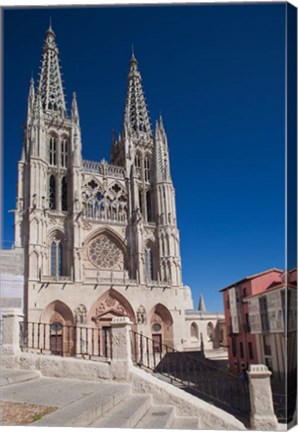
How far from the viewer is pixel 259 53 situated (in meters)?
6.11

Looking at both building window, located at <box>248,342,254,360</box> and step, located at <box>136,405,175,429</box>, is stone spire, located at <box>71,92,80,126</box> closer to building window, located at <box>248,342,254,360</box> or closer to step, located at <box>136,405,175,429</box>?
building window, located at <box>248,342,254,360</box>

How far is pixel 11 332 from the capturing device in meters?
6.01

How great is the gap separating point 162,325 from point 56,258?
6.25 meters

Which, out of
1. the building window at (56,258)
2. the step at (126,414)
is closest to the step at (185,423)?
the step at (126,414)

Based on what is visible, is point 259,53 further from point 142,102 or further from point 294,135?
point 142,102

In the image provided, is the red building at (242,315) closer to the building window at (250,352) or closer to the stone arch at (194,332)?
the building window at (250,352)

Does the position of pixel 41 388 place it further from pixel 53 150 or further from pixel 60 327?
pixel 53 150

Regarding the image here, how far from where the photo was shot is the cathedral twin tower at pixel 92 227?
17688mm

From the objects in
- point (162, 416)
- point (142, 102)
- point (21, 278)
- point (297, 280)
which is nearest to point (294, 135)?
point (297, 280)

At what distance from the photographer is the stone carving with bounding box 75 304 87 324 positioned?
17.6 meters

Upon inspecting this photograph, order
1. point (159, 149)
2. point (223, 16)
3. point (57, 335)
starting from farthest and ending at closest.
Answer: point (159, 149), point (57, 335), point (223, 16)

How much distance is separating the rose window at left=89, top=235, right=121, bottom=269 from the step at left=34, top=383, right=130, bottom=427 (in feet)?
48.9

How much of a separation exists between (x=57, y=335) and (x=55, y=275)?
103 inches

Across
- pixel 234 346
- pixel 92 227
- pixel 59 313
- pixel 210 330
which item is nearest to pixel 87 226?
pixel 92 227
